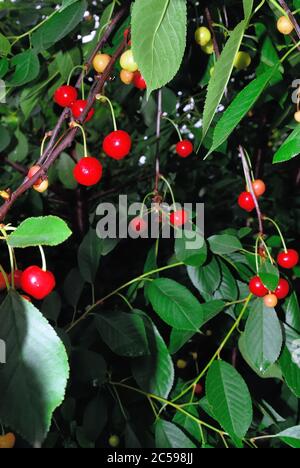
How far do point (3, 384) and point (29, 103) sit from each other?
0.80 m

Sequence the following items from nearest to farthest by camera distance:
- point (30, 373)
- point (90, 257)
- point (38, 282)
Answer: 1. point (30, 373)
2. point (38, 282)
3. point (90, 257)

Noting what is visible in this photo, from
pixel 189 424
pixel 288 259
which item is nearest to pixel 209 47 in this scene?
pixel 288 259

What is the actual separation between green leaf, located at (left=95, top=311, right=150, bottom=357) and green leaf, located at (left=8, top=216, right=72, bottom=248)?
467 mm

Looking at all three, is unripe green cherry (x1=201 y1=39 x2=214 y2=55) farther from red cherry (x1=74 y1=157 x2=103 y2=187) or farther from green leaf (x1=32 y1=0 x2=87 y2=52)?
red cherry (x1=74 y1=157 x2=103 y2=187)

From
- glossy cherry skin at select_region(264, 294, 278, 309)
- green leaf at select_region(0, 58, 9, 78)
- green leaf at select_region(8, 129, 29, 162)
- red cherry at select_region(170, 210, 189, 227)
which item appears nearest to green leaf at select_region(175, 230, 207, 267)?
red cherry at select_region(170, 210, 189, 227)

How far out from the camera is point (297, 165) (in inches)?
76.1

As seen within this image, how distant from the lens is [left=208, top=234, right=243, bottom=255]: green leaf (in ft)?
3.31

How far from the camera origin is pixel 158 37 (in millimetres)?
499

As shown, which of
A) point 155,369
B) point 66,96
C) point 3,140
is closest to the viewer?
point 66,96

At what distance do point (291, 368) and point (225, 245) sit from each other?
27 cm

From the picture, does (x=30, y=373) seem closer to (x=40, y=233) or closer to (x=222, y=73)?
(x=40, y=233)

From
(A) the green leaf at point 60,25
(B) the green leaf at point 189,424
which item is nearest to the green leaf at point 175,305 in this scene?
(B) the green leaf at point 189,424

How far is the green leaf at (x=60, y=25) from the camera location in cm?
85

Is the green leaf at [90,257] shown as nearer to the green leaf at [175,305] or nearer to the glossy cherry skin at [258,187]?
the green leaf at [175,305]
